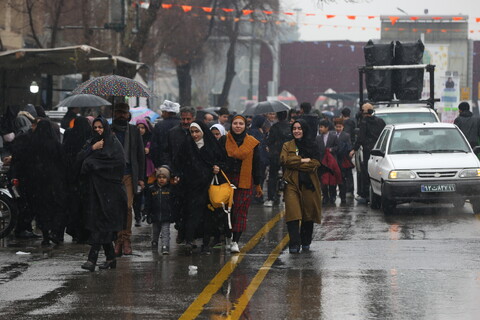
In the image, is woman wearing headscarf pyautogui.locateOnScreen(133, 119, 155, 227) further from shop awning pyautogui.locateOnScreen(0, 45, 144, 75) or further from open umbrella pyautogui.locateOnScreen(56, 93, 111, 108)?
shop awning pyautogui.locateOnScreen(0, 45, 144, 75)

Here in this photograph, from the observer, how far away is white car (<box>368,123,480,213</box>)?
17469 mm

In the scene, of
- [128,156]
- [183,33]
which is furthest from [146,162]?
[183,33]

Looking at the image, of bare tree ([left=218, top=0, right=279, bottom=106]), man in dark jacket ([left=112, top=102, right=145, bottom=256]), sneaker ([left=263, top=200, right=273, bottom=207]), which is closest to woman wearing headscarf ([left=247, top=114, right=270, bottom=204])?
sneaker ([left=263, top=200, right=273, bottom=207])

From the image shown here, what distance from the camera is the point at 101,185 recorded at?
11.5 meters

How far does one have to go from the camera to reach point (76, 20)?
44.2 metres

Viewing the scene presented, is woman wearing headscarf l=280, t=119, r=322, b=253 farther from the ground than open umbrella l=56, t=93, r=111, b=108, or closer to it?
closer to it

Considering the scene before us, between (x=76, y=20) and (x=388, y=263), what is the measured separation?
34083mm

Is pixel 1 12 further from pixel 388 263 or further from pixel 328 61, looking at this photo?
pixel 328 61

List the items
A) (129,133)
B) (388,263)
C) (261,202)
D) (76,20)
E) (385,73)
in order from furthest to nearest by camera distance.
Result: (76,20) → (385,73) → (261,202) → (129,133) → (388,263)

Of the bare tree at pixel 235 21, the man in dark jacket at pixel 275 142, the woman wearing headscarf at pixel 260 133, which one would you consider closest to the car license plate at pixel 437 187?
the man in dark jacket at pixel 275 142

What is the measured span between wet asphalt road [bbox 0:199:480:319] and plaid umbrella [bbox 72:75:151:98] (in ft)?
6.53

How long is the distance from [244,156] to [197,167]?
2.13 feet

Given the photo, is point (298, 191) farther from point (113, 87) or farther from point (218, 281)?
point (113, 87)

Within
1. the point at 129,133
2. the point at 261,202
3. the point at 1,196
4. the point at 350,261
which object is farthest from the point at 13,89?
the point at 350,261
